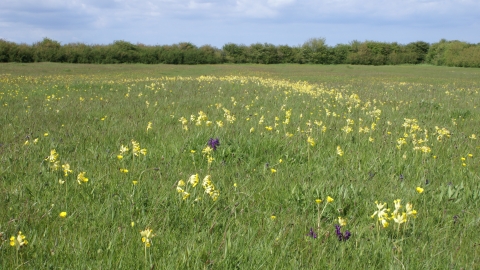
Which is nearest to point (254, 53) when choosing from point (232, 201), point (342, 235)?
point (232, 201)

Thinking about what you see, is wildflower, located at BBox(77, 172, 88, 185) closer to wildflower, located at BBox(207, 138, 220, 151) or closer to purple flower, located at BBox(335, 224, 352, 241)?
wildflower, located at BBox(207, 138, 220, 151)

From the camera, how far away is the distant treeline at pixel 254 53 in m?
47.5

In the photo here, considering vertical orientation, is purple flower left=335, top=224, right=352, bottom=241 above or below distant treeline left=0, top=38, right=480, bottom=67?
below

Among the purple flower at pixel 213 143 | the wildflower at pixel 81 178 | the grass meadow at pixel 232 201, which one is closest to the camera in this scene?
the grass meadow at pixel 232 201

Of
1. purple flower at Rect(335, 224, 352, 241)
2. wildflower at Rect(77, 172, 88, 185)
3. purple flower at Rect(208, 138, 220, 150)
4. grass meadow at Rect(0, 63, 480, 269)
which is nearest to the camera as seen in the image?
grass meadow at Rect(0, 63, 480, 269)

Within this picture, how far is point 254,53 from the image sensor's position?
208ft

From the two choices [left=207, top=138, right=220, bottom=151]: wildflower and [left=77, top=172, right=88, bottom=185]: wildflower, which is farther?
[left=207, top=138, right=220, bottom=151]: wildflower

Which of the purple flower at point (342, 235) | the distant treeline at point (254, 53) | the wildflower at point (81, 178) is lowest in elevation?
the purple flower at point (342, 235)

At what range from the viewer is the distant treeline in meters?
47.5

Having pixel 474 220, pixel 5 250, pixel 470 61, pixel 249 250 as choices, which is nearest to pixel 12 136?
pixel 5 250

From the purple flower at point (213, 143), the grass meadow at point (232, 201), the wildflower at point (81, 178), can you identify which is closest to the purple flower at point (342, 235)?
the grass meadow at point (232, 201)

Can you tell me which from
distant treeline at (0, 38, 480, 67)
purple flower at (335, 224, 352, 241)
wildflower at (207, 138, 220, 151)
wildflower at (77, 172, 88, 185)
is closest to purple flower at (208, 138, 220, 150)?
wildflower at (207, 138, 220, 151)

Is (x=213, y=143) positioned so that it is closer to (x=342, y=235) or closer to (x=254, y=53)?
(x=342, y=235)

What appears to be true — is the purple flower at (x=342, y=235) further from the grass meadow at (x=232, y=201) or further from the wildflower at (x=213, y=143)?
the wildflower at (x=213, y=143)
